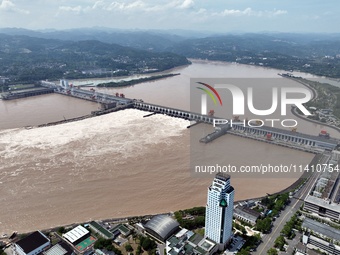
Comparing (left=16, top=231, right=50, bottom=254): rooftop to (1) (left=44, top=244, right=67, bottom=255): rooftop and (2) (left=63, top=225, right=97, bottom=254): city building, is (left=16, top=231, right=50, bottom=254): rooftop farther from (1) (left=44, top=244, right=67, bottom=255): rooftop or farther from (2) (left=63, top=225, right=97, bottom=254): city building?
(2) (left=63, top=225, right=97, bottom=254): city building

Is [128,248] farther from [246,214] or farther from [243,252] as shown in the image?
[246,214]

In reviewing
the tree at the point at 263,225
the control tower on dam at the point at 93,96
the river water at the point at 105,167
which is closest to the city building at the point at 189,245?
the tree at the point at 263,225

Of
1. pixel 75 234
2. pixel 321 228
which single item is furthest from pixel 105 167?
pixel 321 228

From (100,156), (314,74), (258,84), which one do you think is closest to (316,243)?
(100,156)

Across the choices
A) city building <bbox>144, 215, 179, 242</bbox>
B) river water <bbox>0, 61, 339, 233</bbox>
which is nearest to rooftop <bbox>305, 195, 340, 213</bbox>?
river water <bbox>0, 61, 339, 233</bbox>

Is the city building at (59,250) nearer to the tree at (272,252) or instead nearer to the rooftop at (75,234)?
the rooftop at (75,234)
